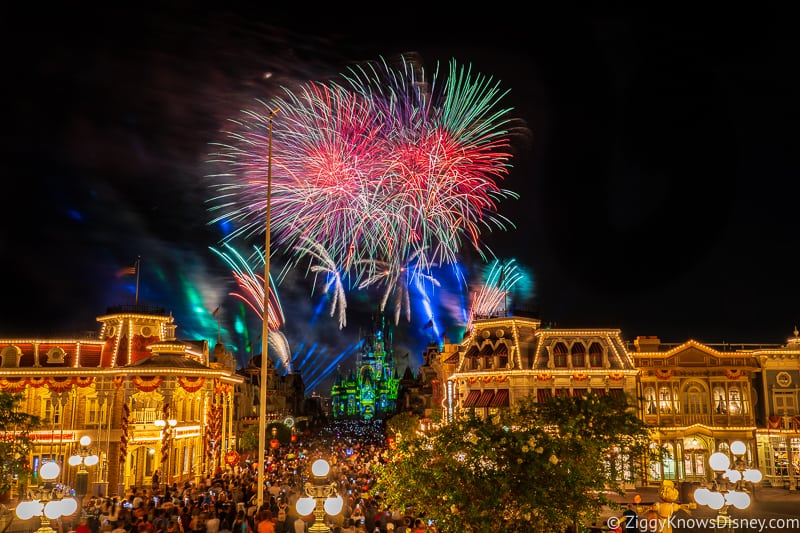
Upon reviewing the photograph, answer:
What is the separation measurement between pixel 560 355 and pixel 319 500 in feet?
95.2

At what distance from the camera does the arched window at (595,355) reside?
40875mm

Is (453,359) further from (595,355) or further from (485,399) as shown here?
(595,355)

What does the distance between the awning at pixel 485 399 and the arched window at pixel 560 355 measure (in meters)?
4.52

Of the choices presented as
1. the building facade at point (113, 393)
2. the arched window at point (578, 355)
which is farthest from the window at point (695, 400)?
the building facade at point (113, 393)

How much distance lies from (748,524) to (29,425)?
2803 centimetres

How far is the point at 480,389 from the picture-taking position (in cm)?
4334

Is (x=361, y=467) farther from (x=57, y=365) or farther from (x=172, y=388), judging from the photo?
(x=57, y=365)

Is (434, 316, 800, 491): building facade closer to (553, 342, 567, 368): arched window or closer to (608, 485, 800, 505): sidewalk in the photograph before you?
(553, 342, 567, 368): arched window

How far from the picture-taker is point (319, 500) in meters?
14.8

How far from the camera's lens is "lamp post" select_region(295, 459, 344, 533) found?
14.5m

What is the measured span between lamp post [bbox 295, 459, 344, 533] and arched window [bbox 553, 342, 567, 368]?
93.1 feet

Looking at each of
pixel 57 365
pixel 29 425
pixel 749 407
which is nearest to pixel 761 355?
pixel 749 407

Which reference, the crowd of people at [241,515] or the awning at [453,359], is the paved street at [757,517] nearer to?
the crowd of people at [241,515]

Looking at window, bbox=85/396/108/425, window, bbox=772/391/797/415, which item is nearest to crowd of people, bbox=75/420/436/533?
window, bbox=85/396/108/425
